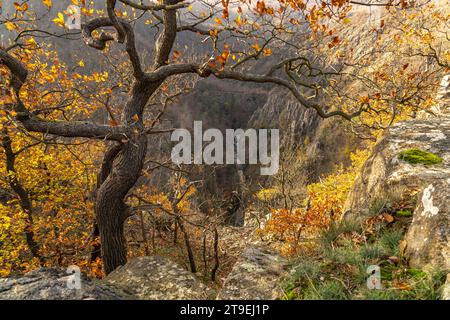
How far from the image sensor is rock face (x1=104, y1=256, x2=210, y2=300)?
16.6 ft

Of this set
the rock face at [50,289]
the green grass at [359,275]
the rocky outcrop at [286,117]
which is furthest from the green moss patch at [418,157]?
the rocky outcrop at [286,117]

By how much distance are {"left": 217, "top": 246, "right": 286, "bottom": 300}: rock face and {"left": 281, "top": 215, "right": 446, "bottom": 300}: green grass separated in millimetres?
237

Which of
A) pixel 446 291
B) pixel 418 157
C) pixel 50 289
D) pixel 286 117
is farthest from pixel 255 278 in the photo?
pixel 286 117

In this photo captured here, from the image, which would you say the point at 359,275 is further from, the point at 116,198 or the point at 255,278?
the point at 116,198

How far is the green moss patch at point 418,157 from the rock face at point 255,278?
292cm

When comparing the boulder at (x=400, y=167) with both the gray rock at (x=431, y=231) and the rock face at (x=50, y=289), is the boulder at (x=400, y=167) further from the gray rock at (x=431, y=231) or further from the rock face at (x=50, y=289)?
the rock face at (x=50, y=289)

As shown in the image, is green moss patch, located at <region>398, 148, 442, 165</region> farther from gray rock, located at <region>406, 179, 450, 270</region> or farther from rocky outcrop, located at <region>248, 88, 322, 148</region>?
rocky outcrop, located at <region>248, 88, 322, 148</region>

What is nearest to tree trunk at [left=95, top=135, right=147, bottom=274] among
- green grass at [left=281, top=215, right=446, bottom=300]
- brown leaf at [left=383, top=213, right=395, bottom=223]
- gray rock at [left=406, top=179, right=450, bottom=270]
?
green grass at [left=281, top=215, right=446, bottom=300]

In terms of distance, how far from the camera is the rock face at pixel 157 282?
5.05 metres

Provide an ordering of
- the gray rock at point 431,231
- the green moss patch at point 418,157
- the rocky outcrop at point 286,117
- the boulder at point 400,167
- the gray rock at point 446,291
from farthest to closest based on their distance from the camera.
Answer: the rocky outcrop at point 286,117 < the green moss patch at point 418,157 < the boulder at point 400,167 < the gray rock at point 431,231 < the gray rock at point 446,291

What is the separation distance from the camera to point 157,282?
5395 mm

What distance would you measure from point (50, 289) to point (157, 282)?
1.77 meters

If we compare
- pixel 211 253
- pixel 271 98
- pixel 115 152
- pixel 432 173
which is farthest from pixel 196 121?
pixel 432 173
